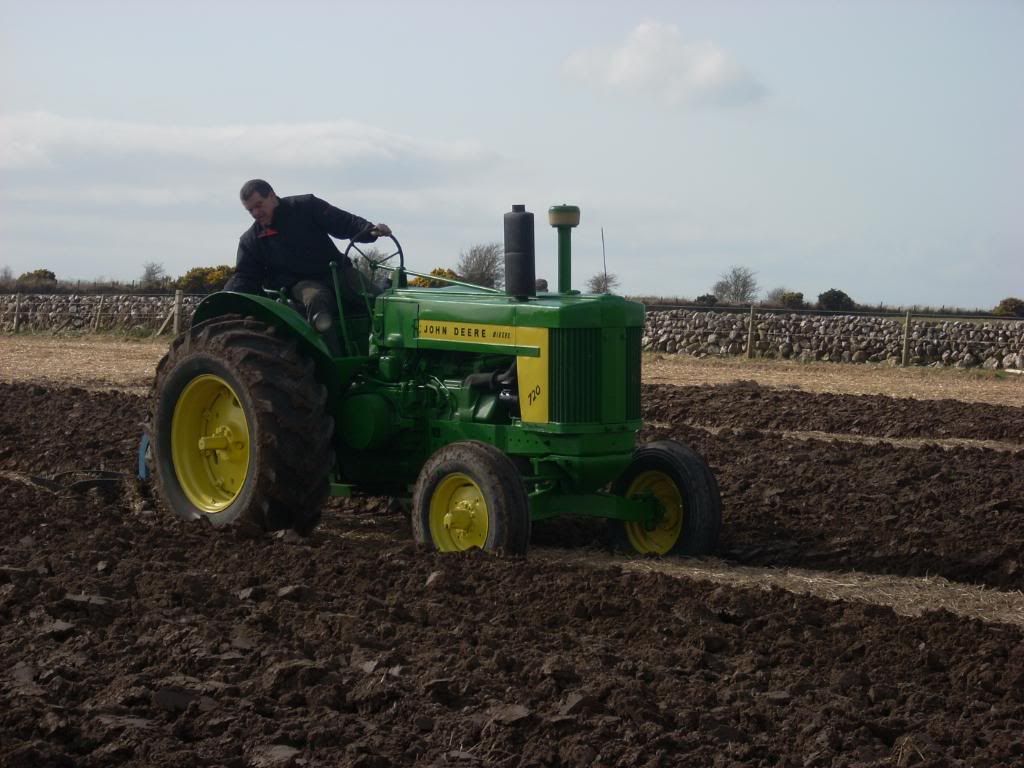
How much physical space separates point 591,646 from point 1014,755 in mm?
1548

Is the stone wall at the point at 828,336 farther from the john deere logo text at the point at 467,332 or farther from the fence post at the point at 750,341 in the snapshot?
the john deere logo text at the point at 467,332

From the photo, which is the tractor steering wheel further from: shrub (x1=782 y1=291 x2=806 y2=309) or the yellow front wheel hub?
shrub (x1=782 y1=291 x2=806 y2=309)

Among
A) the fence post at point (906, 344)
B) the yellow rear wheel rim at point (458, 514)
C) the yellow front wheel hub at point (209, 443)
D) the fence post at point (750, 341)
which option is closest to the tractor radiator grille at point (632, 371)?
the yellow rear wheel rim at point (458, 514)

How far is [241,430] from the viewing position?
25.1 feet

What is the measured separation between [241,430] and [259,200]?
1254mm

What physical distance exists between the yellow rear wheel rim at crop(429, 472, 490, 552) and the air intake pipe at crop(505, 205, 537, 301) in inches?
39.7

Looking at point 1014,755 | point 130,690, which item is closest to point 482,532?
point 130,690

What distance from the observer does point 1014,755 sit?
425 centimetres

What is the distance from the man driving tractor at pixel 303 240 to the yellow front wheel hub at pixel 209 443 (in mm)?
644

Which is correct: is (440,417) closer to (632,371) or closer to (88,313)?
(632,371)

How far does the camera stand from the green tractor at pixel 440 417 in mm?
7008

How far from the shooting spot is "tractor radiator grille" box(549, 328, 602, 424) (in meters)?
7.01

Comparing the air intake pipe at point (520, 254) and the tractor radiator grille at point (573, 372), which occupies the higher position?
the air intake pipe at point (520, 254)

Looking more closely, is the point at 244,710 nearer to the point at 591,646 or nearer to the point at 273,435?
the point at 591,646
